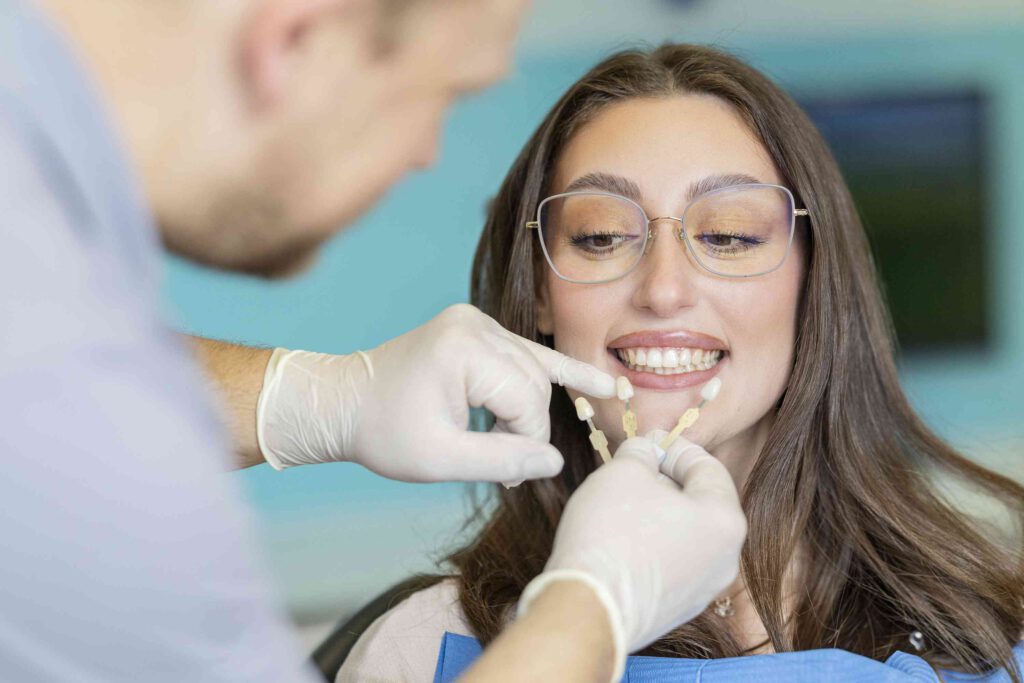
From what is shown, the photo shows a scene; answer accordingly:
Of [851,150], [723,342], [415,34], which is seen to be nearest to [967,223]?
[851,150]

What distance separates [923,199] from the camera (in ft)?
13.3

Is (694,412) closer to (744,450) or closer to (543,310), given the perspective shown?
(744,450)

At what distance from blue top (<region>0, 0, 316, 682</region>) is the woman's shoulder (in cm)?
101

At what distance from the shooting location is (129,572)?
77 cm

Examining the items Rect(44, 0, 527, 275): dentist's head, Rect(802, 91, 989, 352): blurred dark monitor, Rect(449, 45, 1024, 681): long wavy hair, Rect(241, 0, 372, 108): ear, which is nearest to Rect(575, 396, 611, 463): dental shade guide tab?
Rect(449, 45, 1024, 681): long wavy hair

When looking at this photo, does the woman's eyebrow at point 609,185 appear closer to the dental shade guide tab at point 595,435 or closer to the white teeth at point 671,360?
the white teeth at point 671,360

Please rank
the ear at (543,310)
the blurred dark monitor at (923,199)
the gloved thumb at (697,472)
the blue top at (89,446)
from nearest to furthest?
1. the blue top at (89,446)
2. the gloved thumb at (697,472)
3. the ear at (543,310)
4. the blurred dark monitor at (923,199)

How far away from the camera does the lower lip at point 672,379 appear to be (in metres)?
1.66

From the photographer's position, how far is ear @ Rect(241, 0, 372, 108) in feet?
2.67

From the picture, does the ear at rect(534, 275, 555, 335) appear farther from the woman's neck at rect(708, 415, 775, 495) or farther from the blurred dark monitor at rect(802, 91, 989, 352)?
the blurred dark monitor at rect(802, 91, 989, 352)

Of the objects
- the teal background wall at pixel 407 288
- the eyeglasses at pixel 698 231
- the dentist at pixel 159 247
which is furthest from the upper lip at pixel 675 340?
the teal background wall at pixel 407 288

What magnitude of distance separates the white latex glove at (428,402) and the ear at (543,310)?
0.40 meters

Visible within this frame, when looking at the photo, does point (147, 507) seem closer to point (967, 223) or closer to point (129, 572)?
point (129, 572)

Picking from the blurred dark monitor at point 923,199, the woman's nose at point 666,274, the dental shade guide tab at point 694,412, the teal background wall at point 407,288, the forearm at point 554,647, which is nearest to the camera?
the forearm at point 554,647
